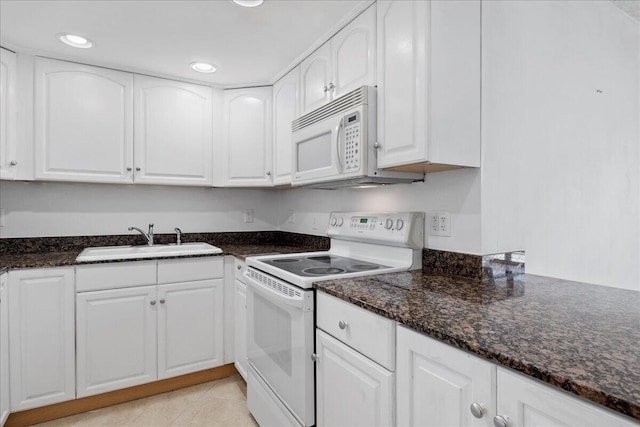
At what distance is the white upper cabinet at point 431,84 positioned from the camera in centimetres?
139

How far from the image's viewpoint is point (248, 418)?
6.75 feet

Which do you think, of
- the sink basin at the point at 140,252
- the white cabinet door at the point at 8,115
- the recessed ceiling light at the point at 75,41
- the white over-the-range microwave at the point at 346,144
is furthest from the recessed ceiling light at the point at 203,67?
the sink basin at the point at 140,252

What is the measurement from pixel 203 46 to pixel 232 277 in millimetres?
1482

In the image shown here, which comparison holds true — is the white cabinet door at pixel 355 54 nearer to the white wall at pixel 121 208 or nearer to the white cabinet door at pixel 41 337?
the white wall at pixel 121 208

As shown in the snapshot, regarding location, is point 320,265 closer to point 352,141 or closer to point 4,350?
point 352,141

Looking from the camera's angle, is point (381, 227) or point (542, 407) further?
point (381, 227)

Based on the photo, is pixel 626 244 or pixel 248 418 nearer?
pixel 248 418

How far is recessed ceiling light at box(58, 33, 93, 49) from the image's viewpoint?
203 cm

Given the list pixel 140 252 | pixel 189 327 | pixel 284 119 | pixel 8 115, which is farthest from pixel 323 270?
pixel 8 115

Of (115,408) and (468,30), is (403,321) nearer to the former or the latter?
(468,30)

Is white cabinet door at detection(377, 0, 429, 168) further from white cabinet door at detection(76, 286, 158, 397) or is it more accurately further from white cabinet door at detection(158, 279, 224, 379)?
white cabinet door at detection(76, 286, 158, 397)

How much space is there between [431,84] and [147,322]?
2082 mm

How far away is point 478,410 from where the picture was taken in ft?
2.68

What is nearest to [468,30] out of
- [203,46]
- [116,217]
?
[203,46]
